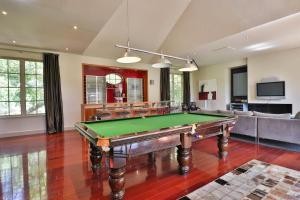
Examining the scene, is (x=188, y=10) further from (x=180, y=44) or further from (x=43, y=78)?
(x=43, y=78)

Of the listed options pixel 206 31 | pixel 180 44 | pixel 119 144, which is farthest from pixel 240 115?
pixel 119 144

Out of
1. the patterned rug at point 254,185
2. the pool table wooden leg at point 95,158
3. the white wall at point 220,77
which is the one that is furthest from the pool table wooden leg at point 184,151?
the white wall at point 220,77

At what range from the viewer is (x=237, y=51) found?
6.12 metres

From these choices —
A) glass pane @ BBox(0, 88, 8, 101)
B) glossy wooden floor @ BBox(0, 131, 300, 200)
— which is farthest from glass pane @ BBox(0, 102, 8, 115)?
glossy wooden floor @ BBox(0, 131, 300, 200)

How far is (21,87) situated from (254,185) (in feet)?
21.5

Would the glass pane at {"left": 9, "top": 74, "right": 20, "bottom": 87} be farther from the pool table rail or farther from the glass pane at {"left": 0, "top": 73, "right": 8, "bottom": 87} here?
the pool table rail

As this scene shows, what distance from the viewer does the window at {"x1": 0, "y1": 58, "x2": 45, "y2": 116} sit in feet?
16.9

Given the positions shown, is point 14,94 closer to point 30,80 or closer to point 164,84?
point 30,80

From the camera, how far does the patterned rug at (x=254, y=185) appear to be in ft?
6.51

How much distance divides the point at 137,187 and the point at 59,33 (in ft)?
15.6

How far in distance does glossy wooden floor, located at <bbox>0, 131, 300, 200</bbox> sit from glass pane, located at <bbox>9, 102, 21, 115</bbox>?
4.94 feet

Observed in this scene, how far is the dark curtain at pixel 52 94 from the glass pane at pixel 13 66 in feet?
2.53

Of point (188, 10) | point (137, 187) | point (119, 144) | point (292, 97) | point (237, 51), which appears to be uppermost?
point (188, 10)

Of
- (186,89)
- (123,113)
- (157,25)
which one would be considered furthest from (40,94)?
(186,89)
